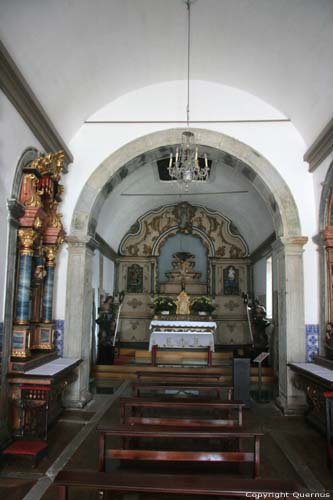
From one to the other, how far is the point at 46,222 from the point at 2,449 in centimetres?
310

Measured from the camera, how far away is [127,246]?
13.6m

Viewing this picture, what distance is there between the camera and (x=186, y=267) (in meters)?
13.3

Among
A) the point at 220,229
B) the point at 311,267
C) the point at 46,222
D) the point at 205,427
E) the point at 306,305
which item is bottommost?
the point at 205,427

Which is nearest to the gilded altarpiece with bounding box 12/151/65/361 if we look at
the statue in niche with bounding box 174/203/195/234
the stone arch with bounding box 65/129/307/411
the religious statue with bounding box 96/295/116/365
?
the stone arch with bounding box 65/129/307/411

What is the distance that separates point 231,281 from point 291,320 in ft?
A: 21.9

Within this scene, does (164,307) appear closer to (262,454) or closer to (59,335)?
(59,335)

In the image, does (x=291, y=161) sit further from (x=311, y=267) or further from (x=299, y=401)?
(x=299, y=401)

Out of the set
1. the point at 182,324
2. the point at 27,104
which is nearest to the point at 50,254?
the point at 27,104

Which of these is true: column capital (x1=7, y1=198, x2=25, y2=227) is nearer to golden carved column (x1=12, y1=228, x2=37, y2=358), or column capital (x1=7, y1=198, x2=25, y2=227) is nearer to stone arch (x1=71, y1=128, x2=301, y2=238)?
golden carved column (x1=12, y1=228, x2=37, y2=358)

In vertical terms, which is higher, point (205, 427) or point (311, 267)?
point (311, 267)

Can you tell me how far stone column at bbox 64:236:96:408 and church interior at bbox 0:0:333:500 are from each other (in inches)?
0.9

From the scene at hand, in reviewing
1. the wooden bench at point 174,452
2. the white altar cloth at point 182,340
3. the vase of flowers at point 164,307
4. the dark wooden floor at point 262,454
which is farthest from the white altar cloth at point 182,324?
the wooden bench at point 174,452

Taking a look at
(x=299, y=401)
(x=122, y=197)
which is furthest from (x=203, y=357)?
(x=122, y=197)

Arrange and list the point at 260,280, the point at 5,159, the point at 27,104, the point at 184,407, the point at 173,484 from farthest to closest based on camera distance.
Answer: the point at 260,280 → the point at 27,104 → the point at 5,159 → the point at 184,407 → the point at 173,484
